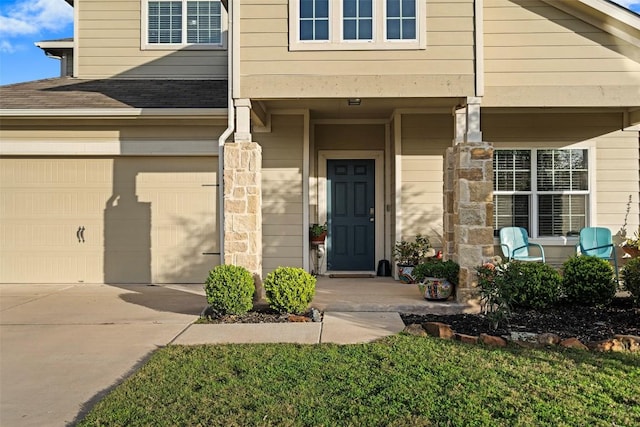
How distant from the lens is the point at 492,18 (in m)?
7.02

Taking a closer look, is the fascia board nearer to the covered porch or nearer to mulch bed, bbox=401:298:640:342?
the covered porch

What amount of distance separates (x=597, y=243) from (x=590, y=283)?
6.98ft

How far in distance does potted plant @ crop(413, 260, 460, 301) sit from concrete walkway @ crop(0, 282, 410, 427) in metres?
0.65

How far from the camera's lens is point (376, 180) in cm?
923

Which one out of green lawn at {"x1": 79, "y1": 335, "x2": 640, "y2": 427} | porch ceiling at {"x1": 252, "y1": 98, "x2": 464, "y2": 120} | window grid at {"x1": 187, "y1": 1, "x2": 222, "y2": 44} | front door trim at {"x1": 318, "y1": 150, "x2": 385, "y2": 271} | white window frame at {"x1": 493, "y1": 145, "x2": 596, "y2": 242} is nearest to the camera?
green lawn at {"x1": 79, "y1": 335, "x2": 640, "y2": 427}

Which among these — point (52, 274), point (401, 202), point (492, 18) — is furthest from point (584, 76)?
point (52, 274)

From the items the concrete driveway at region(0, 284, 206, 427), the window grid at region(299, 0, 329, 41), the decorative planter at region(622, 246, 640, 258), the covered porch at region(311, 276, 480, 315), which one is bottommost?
Result: the concrete driveway at region(0, 284, 206, 427)

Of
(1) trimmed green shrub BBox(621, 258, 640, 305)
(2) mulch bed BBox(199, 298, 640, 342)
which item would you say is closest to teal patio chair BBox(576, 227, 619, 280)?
(2) mulch bed BBox(199, 298, 640, 342)

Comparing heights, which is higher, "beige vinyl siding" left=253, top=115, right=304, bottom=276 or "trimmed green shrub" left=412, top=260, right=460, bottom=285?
"beige vinyl siding" left=253, top=115, right=304, bottom=276

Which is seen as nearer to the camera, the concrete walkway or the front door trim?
the concrete walkway

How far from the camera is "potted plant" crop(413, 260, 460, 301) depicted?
6.51 meters

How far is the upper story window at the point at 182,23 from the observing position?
9617 mm

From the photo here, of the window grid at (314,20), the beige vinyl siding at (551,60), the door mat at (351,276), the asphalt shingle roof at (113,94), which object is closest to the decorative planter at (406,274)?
the door mat at (351,276)

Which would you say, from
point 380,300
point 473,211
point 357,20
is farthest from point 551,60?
point 380,300
